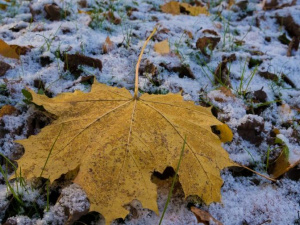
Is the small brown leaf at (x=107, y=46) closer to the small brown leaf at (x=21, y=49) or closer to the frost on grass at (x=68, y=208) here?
the small brown leaf at (x=21, y=49)

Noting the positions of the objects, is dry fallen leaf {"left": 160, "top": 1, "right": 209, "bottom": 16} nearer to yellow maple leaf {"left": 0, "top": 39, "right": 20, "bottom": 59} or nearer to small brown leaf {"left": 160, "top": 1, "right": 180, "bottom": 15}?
small brown leaf {"left": 160, "top": 1, "right": 180, "bottom": 15}

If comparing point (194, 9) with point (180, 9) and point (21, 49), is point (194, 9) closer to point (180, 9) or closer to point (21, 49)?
point (180, 9)

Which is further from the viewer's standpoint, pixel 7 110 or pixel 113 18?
pixel 113 18

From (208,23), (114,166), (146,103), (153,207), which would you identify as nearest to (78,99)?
(146,103)

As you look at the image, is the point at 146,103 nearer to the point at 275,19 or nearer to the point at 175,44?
the point at 175,44

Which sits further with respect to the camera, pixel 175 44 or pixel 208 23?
pixel 208 23

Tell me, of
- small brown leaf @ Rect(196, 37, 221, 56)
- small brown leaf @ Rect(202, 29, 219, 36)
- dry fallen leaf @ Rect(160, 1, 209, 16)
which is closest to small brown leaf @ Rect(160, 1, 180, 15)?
dry fallen leaf @ Rect(160, 1, 209, 16)

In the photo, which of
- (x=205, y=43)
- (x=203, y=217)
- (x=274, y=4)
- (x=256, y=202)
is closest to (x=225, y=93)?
(x=205, y=43)

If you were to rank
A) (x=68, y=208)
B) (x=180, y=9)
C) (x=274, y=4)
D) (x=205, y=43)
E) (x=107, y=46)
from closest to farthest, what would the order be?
(x=68, y=208)
(x=107, y=46)
(x=205, y=43)
(x=180, y=9)
(x=274, y=4)
